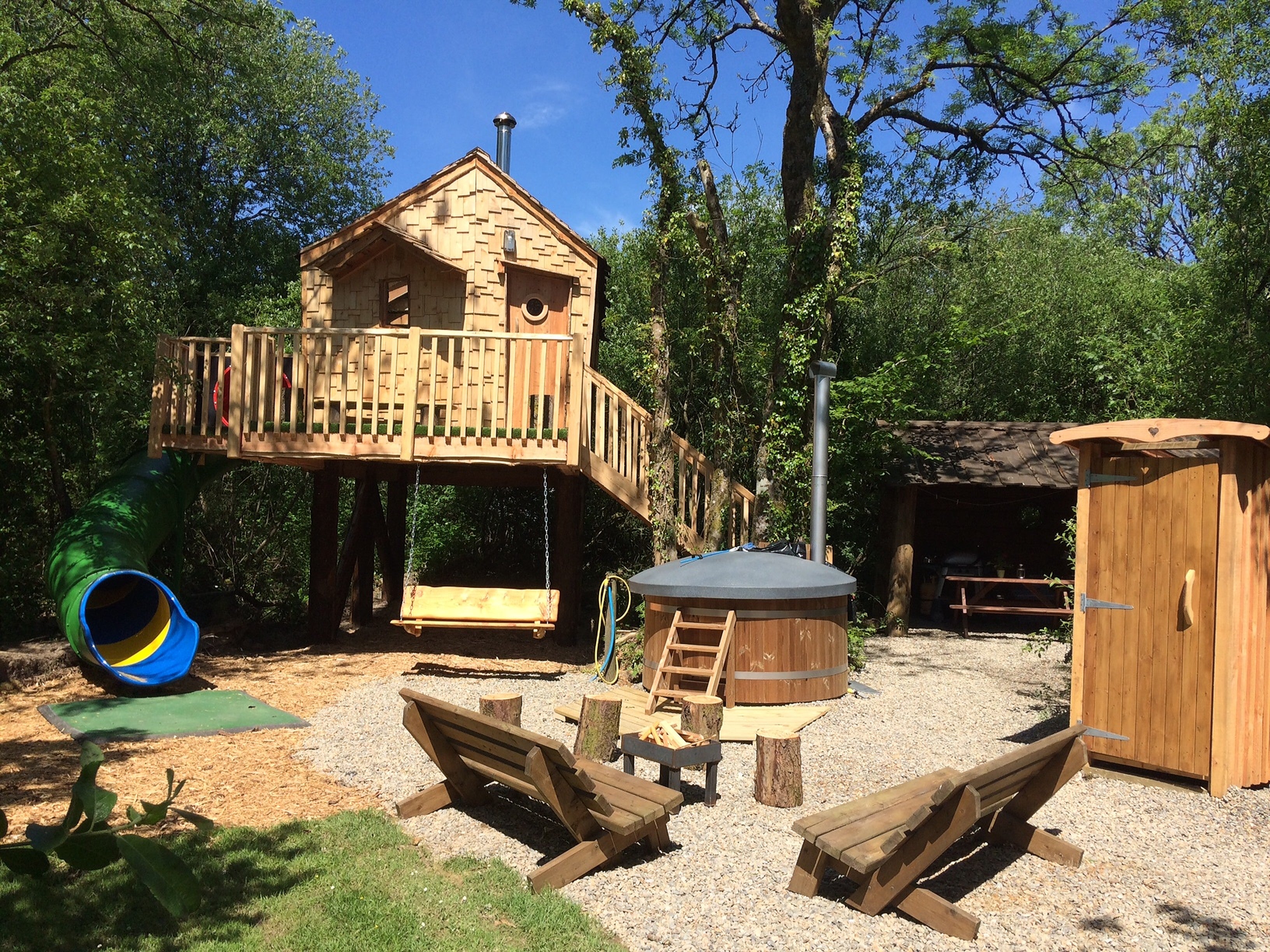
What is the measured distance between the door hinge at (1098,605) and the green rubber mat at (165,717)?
6.52 meters

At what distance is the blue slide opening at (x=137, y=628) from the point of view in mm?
9070

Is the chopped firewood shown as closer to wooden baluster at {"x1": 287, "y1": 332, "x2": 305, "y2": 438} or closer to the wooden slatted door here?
the wooden slatted door

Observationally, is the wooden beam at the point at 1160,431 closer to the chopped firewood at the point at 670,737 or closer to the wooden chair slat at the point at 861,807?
the wooden chair slat at the point at 861,807

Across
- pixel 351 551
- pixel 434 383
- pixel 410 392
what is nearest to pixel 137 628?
pixel 351 551

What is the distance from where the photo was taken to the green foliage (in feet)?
34.1

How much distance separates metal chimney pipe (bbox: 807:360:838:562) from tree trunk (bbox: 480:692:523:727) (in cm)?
517

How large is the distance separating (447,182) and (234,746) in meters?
8.53

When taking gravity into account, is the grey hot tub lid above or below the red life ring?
below

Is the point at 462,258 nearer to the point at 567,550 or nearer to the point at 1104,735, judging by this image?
the point at 567,550

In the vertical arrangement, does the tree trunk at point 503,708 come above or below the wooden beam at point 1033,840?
above

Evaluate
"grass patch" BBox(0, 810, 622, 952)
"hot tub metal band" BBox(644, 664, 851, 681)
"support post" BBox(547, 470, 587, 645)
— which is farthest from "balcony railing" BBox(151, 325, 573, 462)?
"grass patch" BBox(0, 810, 622, 952)

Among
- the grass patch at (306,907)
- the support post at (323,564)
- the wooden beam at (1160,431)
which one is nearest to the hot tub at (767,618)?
the wooden beam at (1160,431)

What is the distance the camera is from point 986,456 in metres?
15.3

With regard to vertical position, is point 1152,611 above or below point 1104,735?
above
